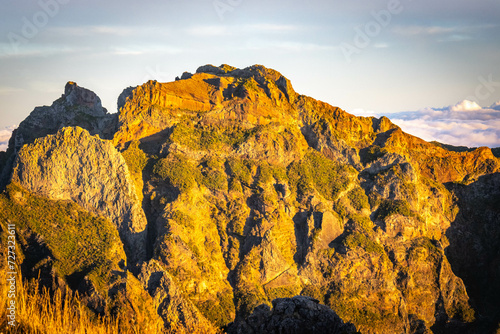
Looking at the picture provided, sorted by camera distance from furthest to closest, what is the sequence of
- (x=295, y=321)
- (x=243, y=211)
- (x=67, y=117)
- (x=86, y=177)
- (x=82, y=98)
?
(x=82, y=98) → (x=67, y=117) → (x=243, y=211) → (x=86, y=177) → (x=295, y=321)

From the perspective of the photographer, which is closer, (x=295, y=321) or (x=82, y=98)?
(x=295, y=321)

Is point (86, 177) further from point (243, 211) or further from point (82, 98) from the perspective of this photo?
point (82, 98)

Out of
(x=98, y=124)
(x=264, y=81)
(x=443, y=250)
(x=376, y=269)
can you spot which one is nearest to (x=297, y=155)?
(x=264, y=81)

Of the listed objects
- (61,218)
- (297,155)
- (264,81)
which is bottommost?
(61,218)

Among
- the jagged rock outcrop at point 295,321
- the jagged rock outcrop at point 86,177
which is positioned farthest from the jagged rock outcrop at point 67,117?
the jagged rock outcrop at point 295,321

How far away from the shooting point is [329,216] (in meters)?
93.6

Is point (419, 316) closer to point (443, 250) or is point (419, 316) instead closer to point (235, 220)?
point (443, 250)

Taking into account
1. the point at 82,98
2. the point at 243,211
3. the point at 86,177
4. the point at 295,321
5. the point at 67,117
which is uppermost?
the point at 82,98

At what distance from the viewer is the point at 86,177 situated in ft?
283

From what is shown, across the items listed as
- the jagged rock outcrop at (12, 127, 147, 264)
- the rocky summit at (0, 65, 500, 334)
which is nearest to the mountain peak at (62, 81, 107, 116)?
the rocky summit at (0, 65, 500, 334)

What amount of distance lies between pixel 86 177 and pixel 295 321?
67.7 meters

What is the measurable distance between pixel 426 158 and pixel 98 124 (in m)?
75.5

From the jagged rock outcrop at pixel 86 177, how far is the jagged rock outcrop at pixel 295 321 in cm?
5895

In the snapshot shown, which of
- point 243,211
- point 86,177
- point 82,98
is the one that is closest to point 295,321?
point 243,211
